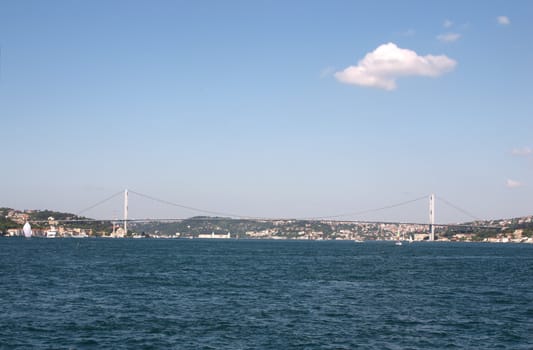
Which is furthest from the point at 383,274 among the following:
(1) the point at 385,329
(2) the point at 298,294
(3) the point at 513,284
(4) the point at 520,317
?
(1) the point at 385,329

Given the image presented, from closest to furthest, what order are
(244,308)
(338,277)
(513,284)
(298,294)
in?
1. (244,308)
2. (298,294)
3. (513,284)
4. (338,277)

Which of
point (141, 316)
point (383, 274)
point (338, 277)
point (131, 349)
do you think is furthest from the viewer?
point (383, 274)

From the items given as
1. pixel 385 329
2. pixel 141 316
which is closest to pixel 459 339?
pixel 385 329

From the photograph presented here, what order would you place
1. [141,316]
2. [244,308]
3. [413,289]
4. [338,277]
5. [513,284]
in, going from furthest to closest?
1. [338,277]
2. [513,284]
3. [413,289]
4. [244,308]
5. [141,316]

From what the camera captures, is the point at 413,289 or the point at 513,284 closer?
the point at 413,289

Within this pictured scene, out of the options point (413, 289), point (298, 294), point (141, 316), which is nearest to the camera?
point (141, 316)

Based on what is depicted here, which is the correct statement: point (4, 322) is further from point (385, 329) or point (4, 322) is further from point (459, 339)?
point (459, 339)

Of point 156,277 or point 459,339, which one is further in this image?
point 156,277

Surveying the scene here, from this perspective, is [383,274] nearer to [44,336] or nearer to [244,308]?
[244,308]
